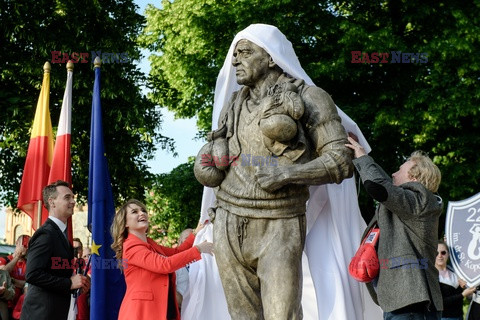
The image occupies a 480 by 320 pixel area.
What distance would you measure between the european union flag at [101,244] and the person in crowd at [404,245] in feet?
13.1

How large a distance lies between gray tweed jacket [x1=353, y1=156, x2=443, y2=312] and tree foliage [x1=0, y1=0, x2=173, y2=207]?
11.8m

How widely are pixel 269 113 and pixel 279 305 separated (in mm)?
1219

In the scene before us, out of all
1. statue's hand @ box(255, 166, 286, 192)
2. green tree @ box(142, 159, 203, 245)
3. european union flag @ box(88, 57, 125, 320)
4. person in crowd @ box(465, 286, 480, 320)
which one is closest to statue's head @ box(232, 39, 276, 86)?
statue's hand @ box(255, 166, 286, 192)

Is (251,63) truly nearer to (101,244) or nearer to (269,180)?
(269,180)

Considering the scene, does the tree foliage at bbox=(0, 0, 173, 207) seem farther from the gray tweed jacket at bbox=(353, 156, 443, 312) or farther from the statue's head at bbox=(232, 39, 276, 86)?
the gray tweed jacket at bbox=(353, 156, 443, 312)

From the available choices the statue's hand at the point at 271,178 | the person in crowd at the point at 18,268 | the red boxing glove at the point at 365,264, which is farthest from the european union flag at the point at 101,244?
the statue's hand at the point at 271,178

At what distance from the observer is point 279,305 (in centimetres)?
483

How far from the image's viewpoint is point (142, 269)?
729 centimetres

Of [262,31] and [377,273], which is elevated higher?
[262,31]

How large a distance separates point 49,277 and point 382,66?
13.3 m

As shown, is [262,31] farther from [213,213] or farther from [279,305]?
[279,305]

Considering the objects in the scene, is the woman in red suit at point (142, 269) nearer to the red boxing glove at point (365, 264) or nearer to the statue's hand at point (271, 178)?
the red boxing glove at point (365, 264)

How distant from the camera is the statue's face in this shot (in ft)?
17.6

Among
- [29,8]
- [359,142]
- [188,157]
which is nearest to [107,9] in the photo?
[29,8]
